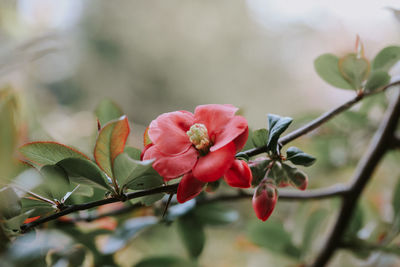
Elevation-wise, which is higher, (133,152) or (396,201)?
(133,152)

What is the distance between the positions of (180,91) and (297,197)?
8.62 ft

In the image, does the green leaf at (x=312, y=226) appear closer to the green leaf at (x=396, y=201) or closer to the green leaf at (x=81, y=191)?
the green leaf at (x=396, y=201)

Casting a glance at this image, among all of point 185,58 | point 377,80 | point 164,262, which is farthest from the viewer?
point 185,58

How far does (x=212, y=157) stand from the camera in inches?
8.5

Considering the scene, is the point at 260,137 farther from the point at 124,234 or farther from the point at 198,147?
the point at 124,234

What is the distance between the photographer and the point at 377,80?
0.29m

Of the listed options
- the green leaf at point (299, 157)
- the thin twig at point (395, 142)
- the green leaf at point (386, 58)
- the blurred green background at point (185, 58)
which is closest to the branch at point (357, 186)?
the thin twig at point (395, 142)

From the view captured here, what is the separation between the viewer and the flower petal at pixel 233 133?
22 centimetres

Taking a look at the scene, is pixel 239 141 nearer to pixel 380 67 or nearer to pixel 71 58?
pixel 380 67


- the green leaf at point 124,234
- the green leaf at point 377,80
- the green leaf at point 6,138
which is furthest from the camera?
the green leaf at point 124,234

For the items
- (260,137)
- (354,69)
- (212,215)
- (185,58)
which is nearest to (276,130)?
(260,137)

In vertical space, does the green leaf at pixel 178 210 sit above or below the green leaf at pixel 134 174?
below

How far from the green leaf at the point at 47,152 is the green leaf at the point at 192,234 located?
0.21 metres

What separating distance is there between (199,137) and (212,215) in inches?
8.5
